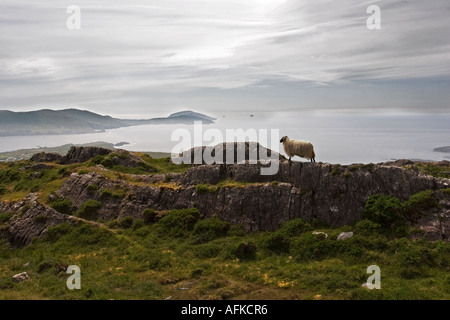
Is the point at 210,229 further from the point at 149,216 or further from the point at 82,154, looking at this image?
the point at 82,154

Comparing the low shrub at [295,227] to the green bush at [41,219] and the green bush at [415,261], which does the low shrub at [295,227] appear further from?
the green bush at [41,219]

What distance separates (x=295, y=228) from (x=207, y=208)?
31.7ft

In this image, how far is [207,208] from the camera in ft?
113

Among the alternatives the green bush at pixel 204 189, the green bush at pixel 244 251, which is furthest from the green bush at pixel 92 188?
the green bush at pixel 244 251

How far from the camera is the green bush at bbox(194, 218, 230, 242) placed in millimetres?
31062

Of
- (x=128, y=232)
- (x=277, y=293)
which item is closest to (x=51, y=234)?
(x=128, y=232)

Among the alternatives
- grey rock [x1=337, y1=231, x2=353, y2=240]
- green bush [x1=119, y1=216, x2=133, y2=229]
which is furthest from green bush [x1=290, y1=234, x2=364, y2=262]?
green bush [x1=119, y1=216, x2=133, y2=229]

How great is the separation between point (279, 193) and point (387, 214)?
32.7 feet

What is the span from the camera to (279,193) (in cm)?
3269

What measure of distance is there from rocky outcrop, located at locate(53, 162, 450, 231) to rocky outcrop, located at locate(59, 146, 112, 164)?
22.9 meters

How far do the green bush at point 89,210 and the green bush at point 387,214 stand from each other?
28.6m

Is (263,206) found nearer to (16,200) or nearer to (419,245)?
(419,245)

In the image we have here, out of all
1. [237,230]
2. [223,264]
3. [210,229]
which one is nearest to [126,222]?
[210,229]

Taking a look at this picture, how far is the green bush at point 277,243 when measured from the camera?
28328 millimetres
